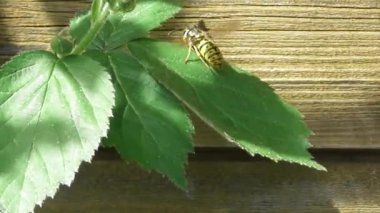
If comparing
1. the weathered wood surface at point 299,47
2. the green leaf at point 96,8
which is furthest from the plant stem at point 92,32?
the weathered wood surface at point 299,47

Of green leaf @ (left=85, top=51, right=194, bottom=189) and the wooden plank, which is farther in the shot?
the wooden plank

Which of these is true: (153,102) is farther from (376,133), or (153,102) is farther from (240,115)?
(376,133)

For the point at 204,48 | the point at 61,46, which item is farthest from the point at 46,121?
the point at 204,48

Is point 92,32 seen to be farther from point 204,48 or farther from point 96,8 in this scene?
point 204,48

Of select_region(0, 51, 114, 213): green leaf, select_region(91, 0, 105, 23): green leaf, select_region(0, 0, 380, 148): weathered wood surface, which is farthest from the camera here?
select_region(0, 0, 380, 148): weathered wood surface

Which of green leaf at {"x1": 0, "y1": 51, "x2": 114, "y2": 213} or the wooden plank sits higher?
green leaf at {"x1": 0, "y1": 51, "x2": 114, "y2": 213}

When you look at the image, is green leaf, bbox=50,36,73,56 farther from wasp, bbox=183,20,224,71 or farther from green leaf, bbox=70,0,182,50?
wasp, bbox=183,20,224,71

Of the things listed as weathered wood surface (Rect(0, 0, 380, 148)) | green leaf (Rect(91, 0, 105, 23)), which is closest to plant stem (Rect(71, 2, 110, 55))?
green leaf (Rect(91, 0, 105, 23))
